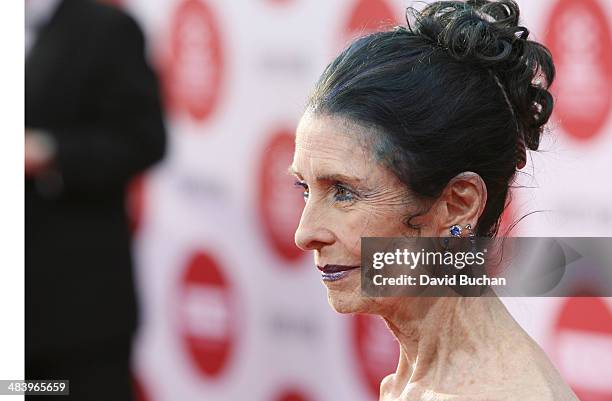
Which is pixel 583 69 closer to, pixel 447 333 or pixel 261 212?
pixel 447 333

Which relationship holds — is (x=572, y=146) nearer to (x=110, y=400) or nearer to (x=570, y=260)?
(x=570, y=260)

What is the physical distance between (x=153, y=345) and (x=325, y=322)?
1214 mm

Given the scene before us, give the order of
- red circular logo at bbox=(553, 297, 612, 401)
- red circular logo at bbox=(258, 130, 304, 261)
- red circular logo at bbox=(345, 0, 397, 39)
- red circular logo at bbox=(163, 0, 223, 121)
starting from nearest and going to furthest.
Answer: red circular logo at bbox=(553, 297, 612, 401), red circular logo at bbox=(345, 0, 397, 39), red circular logo at bbox=(258, 130, 304, 261), red circular logo at bbox=(163, 0, 223, 121)

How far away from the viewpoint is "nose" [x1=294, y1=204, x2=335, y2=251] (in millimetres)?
2018

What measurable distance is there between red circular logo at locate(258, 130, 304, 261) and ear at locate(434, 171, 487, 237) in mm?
2531

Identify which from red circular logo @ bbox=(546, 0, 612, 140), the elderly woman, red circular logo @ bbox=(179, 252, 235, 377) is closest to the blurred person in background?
red circular logo @ bbox=(179, 252, 235, 377)

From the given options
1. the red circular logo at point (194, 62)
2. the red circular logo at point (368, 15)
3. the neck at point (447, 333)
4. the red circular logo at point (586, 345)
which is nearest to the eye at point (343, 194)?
the neck at point (447, 333)

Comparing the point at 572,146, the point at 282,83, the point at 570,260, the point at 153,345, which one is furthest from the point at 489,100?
the point at 153,345

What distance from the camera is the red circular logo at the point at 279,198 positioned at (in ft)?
15.2

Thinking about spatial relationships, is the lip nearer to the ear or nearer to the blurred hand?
the ear

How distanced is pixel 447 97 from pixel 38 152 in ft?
8.51

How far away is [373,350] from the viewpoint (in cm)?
434

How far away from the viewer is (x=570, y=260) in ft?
8.75

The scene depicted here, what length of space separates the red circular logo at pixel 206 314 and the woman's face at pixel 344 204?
3073 mm
